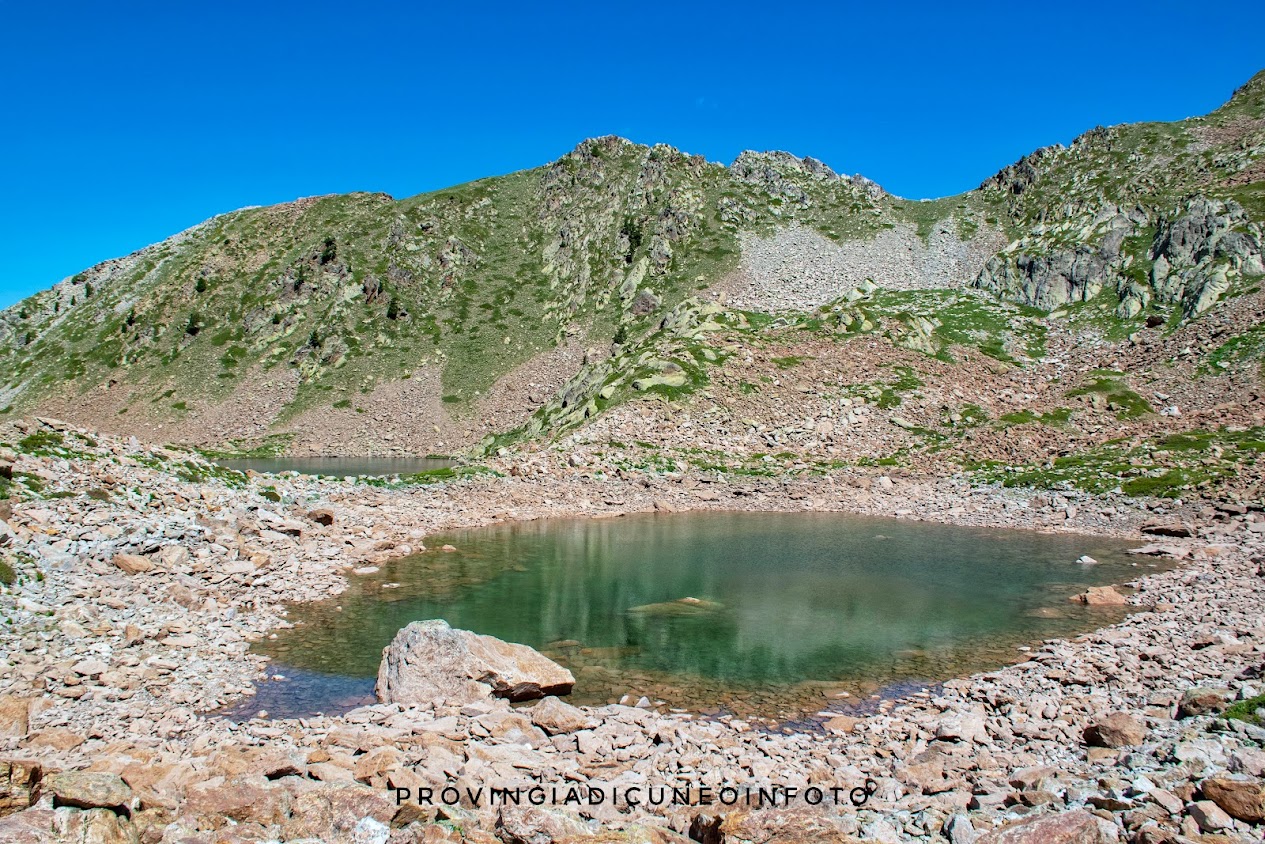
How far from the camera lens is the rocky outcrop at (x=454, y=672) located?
1730 cm

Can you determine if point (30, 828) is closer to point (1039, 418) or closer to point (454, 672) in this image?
point (454, 672)

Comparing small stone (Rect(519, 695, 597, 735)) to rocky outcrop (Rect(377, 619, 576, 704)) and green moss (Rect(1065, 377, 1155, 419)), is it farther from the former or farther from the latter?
green moss (Rect(1065, 377, 1155, 419))

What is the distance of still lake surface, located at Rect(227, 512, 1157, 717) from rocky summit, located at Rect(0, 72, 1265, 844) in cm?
97

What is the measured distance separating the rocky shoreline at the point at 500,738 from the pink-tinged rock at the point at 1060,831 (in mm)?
36

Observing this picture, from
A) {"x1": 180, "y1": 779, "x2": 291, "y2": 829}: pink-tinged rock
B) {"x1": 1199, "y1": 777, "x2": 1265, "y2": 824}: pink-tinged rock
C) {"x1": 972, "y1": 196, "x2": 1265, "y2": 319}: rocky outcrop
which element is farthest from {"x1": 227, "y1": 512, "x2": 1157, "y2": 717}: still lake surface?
{"x1": 972, "y1": 196, "x2": 1265, "y2": 319}: rocky outcrop

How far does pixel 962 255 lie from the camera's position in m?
110

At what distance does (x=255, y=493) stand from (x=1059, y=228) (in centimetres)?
9832

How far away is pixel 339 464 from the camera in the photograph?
90.8 m

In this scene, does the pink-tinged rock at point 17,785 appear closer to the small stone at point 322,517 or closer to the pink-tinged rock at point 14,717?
the pink-tinged rock at point 14,717

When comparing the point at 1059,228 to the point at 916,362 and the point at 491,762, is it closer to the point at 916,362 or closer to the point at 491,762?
the point at 916,362

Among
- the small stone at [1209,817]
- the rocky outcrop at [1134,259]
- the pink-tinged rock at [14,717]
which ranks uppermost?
the rocky outcrop at [1134,259]

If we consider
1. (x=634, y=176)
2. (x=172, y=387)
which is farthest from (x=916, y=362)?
(x=172, y=387)

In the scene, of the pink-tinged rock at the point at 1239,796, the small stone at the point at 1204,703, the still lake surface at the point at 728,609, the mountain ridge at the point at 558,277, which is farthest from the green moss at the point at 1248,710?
the mountain ridge at the point at 558,277

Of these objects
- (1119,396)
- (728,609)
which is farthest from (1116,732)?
(1119,396)
